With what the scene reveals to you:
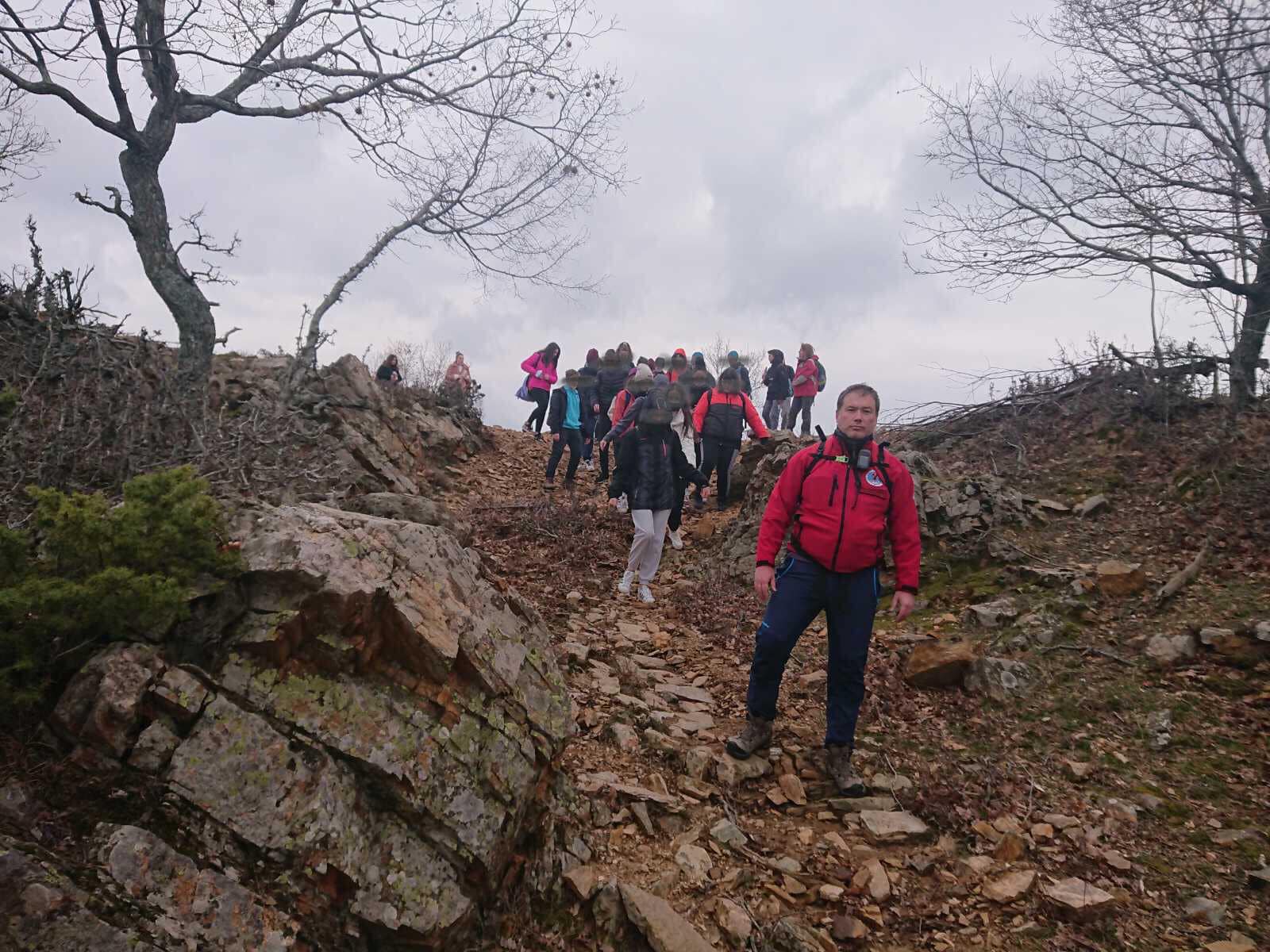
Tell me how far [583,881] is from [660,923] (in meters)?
0.36

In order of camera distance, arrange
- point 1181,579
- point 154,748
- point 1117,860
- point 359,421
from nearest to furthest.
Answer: point 154,748
point 1117,860
point 1181,579
point 359,421

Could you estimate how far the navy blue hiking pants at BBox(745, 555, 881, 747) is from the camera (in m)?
4.07

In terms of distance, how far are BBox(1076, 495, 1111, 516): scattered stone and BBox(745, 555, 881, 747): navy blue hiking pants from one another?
181 inches

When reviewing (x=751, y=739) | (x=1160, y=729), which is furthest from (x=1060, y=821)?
(x=751, y=739)

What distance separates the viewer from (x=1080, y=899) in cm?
314

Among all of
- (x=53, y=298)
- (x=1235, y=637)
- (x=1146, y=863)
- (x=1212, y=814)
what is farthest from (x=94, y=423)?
(x=1235, y=637)

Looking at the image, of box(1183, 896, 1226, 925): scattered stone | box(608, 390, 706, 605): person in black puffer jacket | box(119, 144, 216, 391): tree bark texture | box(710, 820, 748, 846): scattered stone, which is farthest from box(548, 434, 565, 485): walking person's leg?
box(1183, 896, 1226, 925): scattered stone

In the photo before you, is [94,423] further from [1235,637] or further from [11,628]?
[1235,637]

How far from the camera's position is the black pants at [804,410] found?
47.0 feet

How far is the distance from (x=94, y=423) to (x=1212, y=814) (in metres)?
7.05

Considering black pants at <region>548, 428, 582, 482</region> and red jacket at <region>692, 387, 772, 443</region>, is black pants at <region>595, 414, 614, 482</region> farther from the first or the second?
red jacket at <region>692, 387, 772, 443</region>

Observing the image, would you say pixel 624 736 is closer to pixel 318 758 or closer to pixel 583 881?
pixel 583 881

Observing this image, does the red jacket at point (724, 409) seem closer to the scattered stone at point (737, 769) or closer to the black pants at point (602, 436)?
the black pants at point (602, 436)

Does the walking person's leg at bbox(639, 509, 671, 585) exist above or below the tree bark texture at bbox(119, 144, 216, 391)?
below
